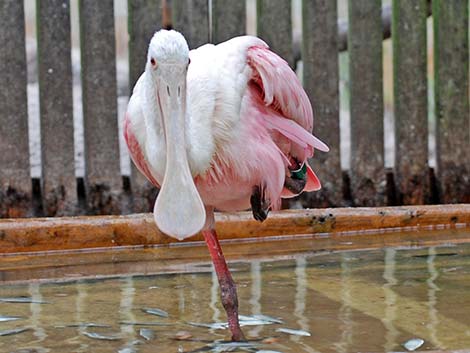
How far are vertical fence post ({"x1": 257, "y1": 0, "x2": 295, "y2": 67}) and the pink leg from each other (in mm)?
2484

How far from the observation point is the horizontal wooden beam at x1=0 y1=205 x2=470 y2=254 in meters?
5.77

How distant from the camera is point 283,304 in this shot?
464 cm

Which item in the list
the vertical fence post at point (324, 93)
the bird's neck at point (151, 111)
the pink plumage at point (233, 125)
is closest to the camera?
the bird's neck at point (151, 111)

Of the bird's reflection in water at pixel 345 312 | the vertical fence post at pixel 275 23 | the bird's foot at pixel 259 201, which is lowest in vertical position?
the bird's reflection in water at pixel 345 312

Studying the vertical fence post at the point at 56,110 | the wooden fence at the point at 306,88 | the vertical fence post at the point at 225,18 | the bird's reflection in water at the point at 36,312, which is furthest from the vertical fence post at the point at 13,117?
the bird's reflection in water at the point at 36,312

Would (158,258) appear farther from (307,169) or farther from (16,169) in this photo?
(16,169)

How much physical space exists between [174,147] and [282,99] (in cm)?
91

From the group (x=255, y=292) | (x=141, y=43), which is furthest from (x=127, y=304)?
(x=141, y=43)

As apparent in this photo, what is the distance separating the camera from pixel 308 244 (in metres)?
6.07

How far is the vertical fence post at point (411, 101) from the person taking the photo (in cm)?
714

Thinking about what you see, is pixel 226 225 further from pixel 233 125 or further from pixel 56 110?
pixel 233 125

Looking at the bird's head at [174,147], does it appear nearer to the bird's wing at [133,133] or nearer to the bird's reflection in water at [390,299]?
the bird's wing at [133,133]

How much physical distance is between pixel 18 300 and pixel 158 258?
118 cm

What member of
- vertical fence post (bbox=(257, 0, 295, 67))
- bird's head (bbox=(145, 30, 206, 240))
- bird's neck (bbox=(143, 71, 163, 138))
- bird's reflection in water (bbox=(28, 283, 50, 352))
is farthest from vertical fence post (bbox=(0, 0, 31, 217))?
bird's head (bbox=(145, 30, 206, 240))
